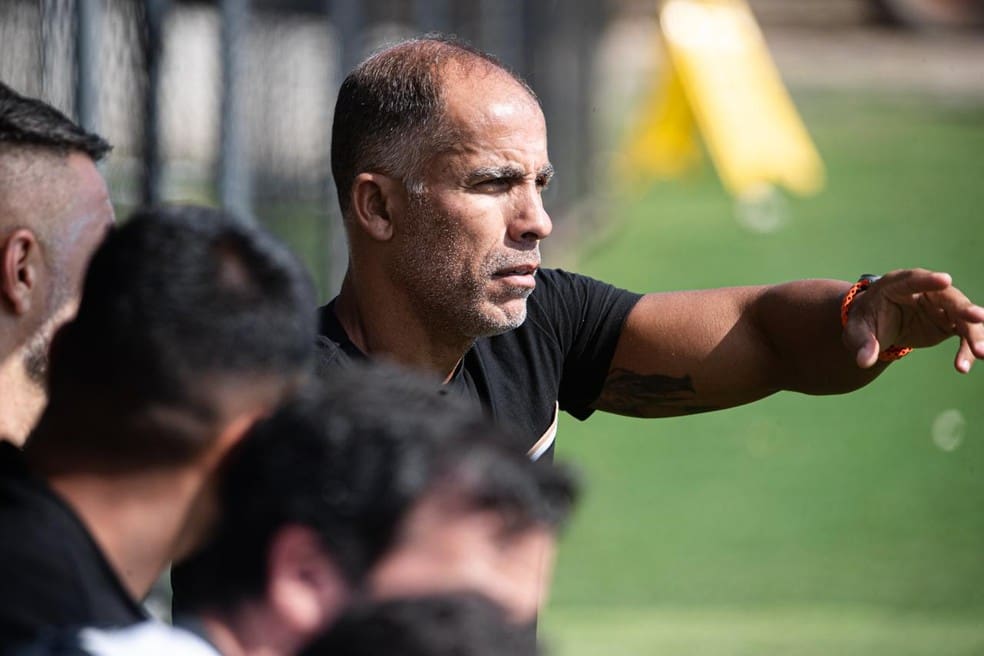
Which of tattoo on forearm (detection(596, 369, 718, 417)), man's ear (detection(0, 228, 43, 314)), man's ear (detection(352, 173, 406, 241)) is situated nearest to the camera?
man's ear (detection(0, 228, 43, 314))

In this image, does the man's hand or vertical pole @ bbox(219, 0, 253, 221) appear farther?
vertical pole @ bbox(219, 0, 253, 221)

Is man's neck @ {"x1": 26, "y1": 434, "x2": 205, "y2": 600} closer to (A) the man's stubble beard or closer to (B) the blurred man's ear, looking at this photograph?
(B) the blurred man's ear

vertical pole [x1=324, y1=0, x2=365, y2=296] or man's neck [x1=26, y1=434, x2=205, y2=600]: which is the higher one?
man's neck [x1=26, y1=434, x2=205, y2=600]

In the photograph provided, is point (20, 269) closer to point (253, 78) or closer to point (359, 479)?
point (359, 479)

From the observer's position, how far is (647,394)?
11.8ft

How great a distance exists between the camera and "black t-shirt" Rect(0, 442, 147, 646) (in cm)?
166

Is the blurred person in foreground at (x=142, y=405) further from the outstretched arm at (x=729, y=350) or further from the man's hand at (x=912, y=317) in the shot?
the outstretched arm at (x=729, y=350)

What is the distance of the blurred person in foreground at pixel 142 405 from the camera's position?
1.71m

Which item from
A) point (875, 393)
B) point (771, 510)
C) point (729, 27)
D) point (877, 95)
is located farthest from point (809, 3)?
point (771, 510)

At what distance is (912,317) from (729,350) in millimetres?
474

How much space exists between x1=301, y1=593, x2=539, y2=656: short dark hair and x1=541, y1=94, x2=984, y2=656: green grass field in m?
4.73

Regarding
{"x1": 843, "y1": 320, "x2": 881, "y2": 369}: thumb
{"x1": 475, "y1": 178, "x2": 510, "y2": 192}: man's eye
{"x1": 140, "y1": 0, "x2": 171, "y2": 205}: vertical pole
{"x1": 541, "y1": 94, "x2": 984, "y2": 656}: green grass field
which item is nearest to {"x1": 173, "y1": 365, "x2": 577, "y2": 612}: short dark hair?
{"x1": 843, "y1": 320, "x2": 881, "y2": 369}: thumb

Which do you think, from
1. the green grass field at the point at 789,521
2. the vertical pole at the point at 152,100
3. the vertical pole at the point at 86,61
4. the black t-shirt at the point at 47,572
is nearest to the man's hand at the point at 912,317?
the black t-shirt at the point at 47,572

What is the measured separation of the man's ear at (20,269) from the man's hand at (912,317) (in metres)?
1.51
